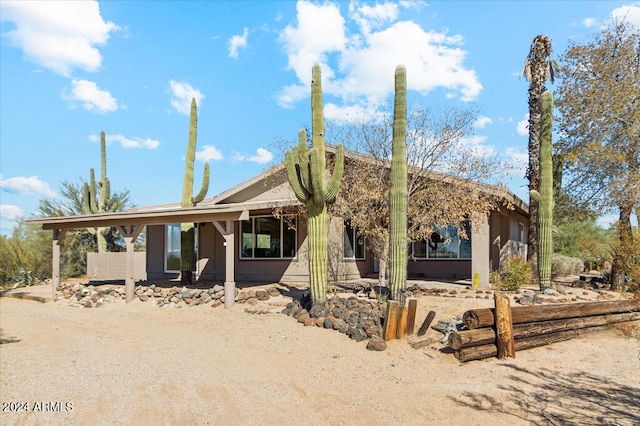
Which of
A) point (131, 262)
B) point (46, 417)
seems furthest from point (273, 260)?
point (46, 417)

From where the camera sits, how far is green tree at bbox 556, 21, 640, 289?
49.8 feet

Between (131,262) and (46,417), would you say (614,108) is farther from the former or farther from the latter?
(46,417)

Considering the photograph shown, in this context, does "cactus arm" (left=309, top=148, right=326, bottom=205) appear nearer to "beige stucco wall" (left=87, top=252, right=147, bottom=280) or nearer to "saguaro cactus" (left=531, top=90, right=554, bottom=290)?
"saguaro cactus" (left=531, top=90, right=554, bottom=290)

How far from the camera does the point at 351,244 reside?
17.2 m

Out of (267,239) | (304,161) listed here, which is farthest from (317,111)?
(267,239)

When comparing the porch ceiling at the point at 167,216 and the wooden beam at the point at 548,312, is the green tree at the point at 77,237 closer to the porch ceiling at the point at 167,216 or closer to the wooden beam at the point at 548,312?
the porch ceiling at the point at 167,216

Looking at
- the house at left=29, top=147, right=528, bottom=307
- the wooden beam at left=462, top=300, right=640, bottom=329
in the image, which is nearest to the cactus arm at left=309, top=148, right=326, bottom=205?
the wooden beam at left=462, top=300, right=640, bottom=329

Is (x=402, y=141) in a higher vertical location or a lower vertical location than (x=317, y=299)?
higher

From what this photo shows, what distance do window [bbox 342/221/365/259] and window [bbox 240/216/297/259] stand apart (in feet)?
5.79

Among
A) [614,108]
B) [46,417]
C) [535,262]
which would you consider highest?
[614,108]

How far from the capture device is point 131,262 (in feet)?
47.4

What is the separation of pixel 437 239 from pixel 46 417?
1408 cm

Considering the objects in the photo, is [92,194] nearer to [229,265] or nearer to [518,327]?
[229,265]

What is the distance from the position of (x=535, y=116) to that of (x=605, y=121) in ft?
7.66
